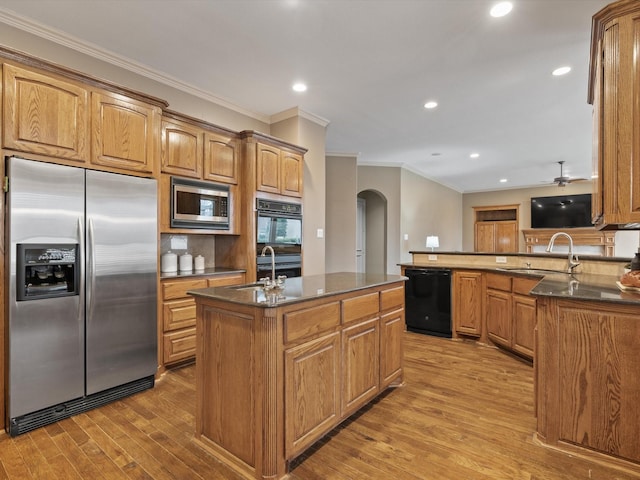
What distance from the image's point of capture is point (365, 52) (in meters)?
2.95

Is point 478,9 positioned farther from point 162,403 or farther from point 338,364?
point 162,403

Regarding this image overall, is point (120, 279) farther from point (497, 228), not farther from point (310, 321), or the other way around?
point (497, 228)

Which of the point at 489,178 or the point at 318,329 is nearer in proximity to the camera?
the point at 318,329

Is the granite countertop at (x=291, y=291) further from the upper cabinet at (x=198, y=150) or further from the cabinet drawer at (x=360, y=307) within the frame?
the upper cabinet at (x=198, y=150)

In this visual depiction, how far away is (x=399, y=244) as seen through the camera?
708cm

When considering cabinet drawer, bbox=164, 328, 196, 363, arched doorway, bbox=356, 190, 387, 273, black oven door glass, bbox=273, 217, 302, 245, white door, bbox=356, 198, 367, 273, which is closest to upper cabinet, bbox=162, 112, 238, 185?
black oven door glass, bbox=273, 217, 302, 245

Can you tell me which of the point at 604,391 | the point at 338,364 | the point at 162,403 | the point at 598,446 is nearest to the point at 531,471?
the point at 598,446

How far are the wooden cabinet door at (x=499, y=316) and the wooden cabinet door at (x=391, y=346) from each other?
60.9 inches

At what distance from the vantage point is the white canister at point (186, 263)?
3502mm

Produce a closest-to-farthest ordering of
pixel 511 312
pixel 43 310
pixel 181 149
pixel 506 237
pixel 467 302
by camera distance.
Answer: pixel 43 310 → pixel 181 149 → pixel 511 312 → pixel 467 302 → pixel 506 237

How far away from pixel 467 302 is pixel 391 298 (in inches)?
75.1

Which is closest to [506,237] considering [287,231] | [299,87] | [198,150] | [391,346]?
[287,231]

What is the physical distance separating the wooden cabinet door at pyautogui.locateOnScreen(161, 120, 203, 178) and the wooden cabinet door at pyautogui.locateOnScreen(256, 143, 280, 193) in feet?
2.07

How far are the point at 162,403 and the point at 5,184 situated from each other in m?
1.82
